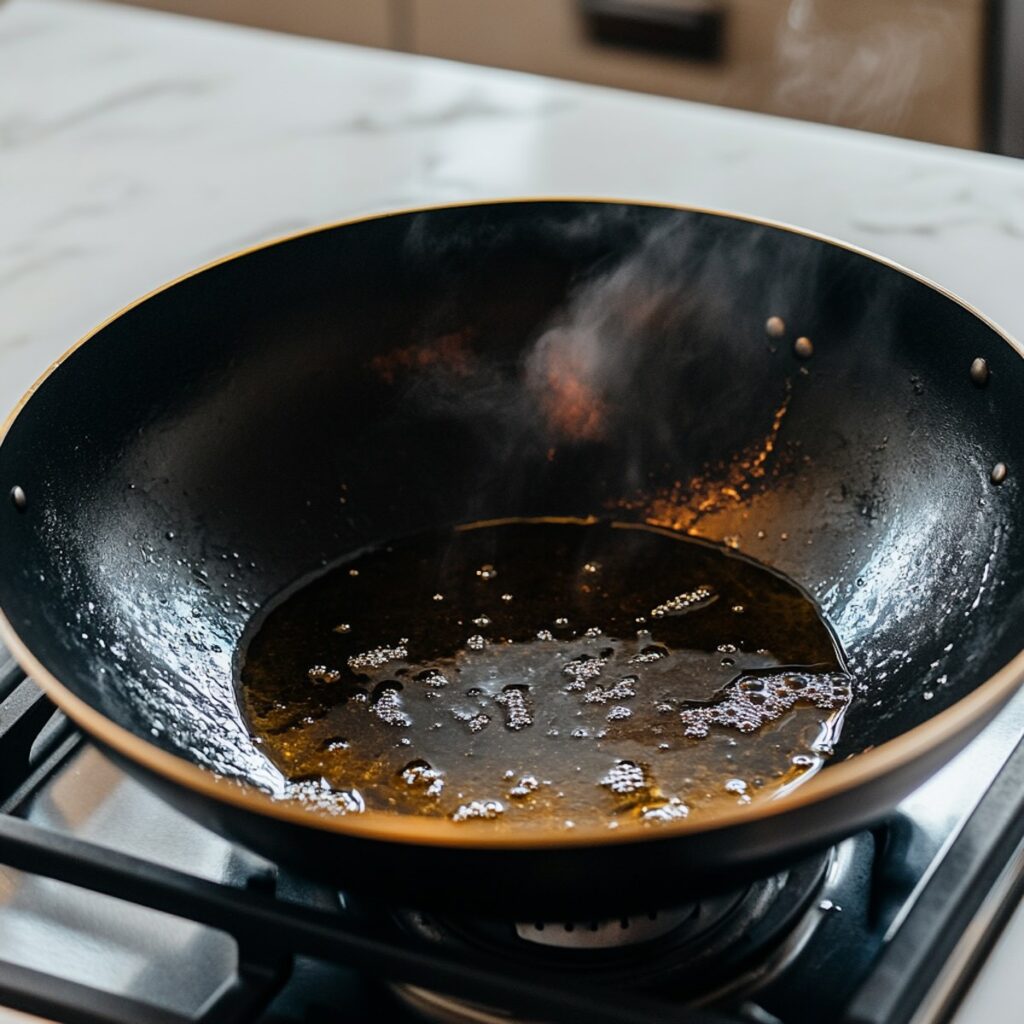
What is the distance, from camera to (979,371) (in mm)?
764

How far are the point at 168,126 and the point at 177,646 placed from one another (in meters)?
0.69

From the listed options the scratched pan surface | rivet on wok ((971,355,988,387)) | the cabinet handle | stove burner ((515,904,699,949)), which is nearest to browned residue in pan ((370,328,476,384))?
the scratched pan surface

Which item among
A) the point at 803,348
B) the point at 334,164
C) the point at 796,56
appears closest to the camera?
the point at 803,348

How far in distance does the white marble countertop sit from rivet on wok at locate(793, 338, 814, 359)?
0.19 metres

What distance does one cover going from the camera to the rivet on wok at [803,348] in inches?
35.3

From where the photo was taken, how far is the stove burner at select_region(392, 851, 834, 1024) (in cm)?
59

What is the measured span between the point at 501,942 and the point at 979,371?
0.39 metres

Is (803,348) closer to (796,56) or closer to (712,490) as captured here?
(712,490)

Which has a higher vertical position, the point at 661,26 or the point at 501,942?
the point at 661,26

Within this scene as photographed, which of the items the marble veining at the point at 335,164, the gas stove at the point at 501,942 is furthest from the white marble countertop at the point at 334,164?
the gas stove at the point at 501,942

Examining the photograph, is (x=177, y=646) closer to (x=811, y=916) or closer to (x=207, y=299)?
(x=207, y=299)

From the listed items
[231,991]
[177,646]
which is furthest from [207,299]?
[231,991]

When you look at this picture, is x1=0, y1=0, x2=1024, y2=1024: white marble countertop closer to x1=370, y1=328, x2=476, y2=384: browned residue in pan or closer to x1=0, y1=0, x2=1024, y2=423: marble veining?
x1=0, y1=0, x2=1024, y2=423: marble veining

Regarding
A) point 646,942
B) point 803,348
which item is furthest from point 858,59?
point 646,942
